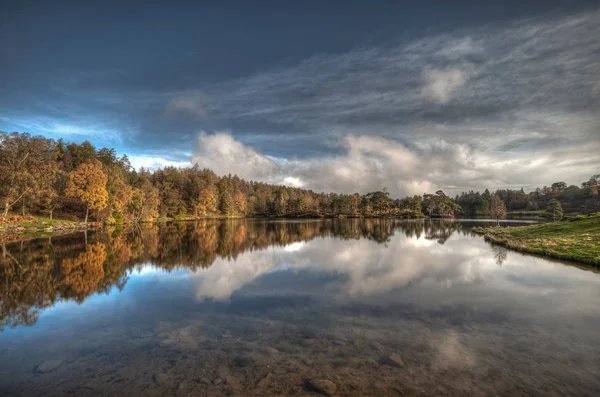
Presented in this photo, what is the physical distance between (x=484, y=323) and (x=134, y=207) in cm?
9071

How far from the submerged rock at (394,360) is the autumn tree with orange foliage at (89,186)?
71.7 meters

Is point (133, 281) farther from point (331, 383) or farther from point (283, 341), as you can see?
point (331, 383)

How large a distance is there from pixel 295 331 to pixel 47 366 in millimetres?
7730

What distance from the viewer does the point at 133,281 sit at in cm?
1888

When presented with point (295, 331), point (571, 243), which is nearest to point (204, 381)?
point (295, 331)

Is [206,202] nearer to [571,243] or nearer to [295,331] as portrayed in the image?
[571,243]

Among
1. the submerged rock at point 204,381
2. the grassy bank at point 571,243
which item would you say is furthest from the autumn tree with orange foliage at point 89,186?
the grassy bank at point 571,243

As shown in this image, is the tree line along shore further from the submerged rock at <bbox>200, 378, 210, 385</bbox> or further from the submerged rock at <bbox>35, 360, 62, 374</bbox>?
the submerged rock at <bbox>200, 378, 210, 385</bbox>

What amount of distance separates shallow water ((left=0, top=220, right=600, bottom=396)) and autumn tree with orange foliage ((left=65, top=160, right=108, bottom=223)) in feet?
149

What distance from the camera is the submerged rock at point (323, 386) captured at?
693cm

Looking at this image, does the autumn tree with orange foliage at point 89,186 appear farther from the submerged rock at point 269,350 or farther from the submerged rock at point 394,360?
the submerged rock at point 394,360

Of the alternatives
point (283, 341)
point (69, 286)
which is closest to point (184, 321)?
A: point (283, 341)

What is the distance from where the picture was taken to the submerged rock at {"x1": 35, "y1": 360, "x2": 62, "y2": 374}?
8117 mm

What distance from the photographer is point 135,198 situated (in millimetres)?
80750
